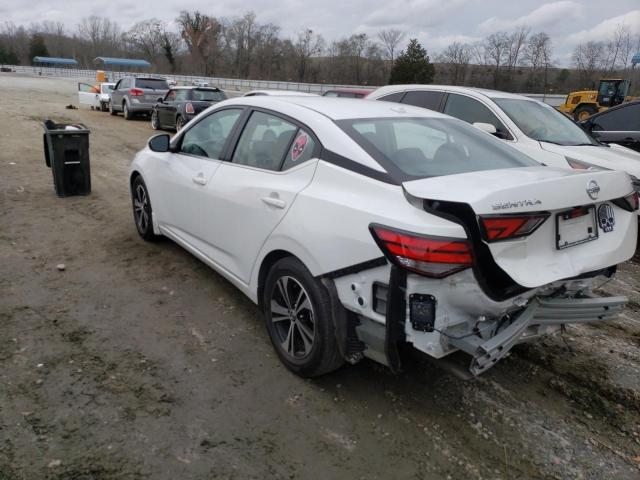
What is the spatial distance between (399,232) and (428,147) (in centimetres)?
108

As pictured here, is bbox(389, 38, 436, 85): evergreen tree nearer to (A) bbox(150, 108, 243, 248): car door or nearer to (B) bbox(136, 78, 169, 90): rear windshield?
(B) bbox(136, 78, 169, 90): rear windshield

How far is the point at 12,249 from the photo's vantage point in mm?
5152

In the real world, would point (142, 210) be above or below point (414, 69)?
below

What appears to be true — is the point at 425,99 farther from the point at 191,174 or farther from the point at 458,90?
the point at 191,174

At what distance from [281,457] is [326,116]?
80.1 inches

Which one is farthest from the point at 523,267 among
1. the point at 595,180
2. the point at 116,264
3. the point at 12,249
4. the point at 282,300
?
the point at 12,249

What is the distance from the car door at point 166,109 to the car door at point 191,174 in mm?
11111

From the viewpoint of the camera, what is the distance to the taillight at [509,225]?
2.27 metres

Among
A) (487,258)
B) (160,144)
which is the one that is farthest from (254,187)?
(160,144)

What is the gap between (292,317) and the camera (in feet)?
10.3

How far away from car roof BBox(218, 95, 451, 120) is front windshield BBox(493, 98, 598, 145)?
3289mm

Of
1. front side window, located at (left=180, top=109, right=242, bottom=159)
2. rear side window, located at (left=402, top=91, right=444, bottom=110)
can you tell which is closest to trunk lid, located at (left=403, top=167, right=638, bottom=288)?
front side window, located at (left=180, top=109, right=242, bottom=159)

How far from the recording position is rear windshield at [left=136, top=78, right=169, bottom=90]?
733 inches

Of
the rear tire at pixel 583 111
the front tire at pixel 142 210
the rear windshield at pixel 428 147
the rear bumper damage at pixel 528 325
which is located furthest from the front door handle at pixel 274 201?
the rear tire at pixel 583 111
